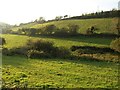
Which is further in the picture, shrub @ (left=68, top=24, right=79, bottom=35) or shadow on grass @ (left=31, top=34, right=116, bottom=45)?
shrub @ (left=68, top=24, right=79, bottom=35)

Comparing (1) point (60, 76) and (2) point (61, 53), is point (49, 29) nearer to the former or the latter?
(2) point (61, 53)

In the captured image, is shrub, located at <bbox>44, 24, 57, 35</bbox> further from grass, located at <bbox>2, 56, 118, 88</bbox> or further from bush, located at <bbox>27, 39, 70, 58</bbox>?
grass, located at <bbox>2, 56, 118, 88</bbox>

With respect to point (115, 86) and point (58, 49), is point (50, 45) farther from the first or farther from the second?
point (115, 86)

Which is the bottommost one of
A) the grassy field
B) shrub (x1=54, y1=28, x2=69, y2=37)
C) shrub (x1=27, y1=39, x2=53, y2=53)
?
the grassy field

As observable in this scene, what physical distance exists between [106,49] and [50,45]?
41.1ft

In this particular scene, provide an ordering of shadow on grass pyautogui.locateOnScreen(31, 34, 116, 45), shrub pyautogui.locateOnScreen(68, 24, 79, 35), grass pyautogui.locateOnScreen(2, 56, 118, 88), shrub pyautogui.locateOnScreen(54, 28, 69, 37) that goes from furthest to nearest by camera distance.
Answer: shrub pyautogui.locateOnScreen(68, 24, 79, 35) → shrub pyautogui.locateOnScreen(54, 28, 69, 37) → shadow on grass pyautogui.locateOnScreen(31, 34, 116, 45) → grass pyautogui.locateOnScreen(2, 56, 118, 88)

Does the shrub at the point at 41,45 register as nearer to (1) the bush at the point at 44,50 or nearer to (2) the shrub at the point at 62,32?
(1) the bush at the point at 44,50

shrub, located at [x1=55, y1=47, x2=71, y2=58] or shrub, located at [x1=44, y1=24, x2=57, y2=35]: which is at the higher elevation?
shrub, located at [x1=44, y1=24, x2=57, y2=35]

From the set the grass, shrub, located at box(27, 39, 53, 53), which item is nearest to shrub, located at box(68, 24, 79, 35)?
shrub, located at box(27, 39, 53, 53)

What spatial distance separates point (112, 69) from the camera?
40562 millimetres

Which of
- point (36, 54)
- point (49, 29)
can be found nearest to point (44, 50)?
point (36, 54)

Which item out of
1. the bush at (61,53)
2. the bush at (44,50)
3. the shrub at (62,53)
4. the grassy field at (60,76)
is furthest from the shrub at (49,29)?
the grassy field at (60,76)

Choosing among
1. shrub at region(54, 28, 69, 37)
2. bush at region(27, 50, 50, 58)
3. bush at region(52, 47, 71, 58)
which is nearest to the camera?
bush at region(27, 50, 50, 58)

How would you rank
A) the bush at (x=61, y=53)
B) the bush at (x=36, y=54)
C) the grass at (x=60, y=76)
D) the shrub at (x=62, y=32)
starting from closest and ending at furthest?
the grass at (x=60, y=76) < the bush at (x=36, y=54) < the bush at (x=61, y=53) < the shrub at (x=62, y=32)
